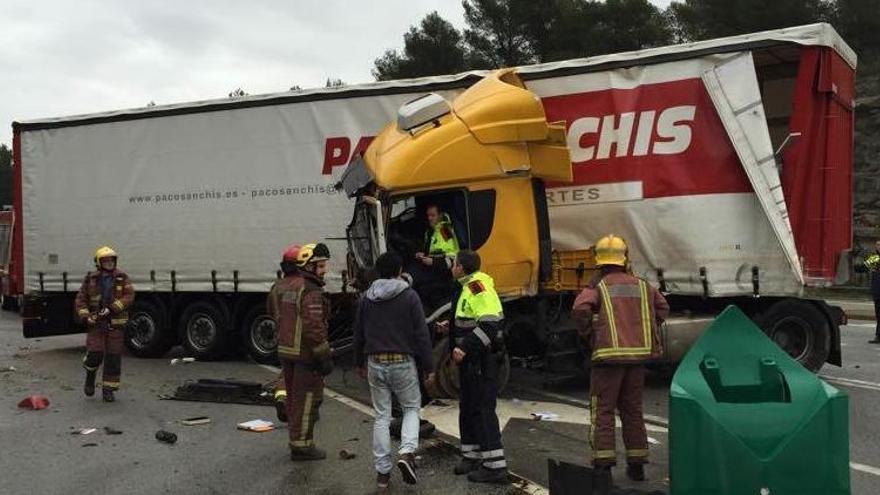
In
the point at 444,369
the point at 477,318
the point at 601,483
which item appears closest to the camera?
the point at 601,483

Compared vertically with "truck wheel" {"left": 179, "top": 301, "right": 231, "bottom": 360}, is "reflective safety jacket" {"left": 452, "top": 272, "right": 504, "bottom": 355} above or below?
Answer: above

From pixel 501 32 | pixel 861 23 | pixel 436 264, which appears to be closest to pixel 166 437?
pixel 436 264

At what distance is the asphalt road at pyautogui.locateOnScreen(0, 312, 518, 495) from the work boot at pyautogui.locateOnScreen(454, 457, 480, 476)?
103 millimetres

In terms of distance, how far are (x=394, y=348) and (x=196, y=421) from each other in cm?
309

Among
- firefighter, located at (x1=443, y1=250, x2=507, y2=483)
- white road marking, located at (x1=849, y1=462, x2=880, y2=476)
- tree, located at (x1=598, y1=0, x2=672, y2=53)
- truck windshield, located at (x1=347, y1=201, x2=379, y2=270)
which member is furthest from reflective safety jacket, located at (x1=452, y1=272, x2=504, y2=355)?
tree, located at (x1=598, y1=0, x2=672, y2=53)

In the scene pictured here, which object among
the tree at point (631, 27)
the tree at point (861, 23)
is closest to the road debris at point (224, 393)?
the tree at point (631, 27)

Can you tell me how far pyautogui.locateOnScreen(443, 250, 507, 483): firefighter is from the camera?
17.7ft

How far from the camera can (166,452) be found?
6449 millimetres

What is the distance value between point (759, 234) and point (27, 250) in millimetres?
10639

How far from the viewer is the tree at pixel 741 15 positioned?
31547 mm

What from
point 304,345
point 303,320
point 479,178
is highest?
point 479,178

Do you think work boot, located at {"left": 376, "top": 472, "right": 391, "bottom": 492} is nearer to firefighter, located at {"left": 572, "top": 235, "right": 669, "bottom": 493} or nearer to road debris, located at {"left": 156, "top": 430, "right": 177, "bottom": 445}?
firefighter, located at {"left": 572, "top": 235, "right": 669, "bottom": 493}

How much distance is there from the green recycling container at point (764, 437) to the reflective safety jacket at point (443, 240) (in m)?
4.11

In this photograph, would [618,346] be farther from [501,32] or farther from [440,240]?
[501,32]
